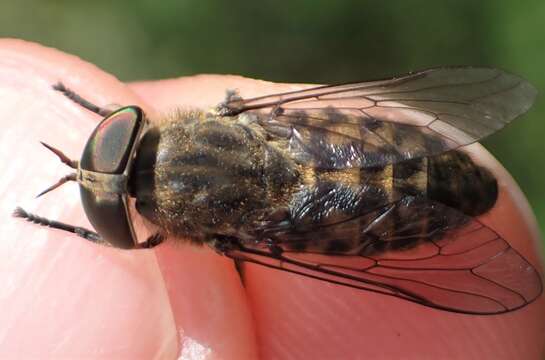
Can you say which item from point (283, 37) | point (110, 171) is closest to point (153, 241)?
point (110, 171)

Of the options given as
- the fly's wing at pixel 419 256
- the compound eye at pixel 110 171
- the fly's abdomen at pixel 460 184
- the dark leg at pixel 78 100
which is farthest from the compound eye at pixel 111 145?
the fly's abdomen at pixel 460 184

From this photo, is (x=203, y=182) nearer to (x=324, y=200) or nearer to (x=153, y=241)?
(x=153, y=241)

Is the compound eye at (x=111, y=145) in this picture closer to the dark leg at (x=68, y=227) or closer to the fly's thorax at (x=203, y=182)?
the fly's thorax at (x=203, y=182)

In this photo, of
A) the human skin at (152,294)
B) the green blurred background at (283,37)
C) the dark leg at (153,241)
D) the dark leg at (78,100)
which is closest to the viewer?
the human skin at (152,294)

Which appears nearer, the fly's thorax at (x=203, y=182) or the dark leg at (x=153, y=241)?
the fly's thorax at (x=203, y=182)

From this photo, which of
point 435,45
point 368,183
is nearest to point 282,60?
point 435,45
